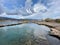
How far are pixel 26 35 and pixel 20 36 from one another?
0.21 m

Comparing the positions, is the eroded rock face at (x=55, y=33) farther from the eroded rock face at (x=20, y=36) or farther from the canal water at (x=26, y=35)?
the eroded rock face at (x=20, y=36)

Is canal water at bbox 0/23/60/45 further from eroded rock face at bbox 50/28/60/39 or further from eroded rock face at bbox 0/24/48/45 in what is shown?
eroded rock face at bbox 50/28/60/39

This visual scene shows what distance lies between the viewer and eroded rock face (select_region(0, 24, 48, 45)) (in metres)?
3.82

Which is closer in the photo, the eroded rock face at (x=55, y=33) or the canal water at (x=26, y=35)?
the canal water at (x=26, y=35)

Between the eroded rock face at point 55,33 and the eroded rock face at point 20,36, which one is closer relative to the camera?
the eroded rock face at point 20,36

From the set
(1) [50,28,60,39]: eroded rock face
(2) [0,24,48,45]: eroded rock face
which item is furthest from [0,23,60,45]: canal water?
(1) [50,28,60,39]: eroded rock face

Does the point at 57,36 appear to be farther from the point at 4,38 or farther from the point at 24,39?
the point at 4,38

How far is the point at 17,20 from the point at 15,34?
19.9 inches

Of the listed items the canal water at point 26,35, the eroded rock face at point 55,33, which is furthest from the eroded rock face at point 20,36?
the eroded rock face at point 55,33

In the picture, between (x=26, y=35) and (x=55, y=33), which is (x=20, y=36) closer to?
(x=26, y=35)

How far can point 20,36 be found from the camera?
4.29 metres

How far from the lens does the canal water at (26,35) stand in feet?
12.6

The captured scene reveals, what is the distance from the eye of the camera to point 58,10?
177 inches

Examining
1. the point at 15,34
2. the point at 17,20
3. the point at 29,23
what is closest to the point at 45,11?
the point at 29,23
